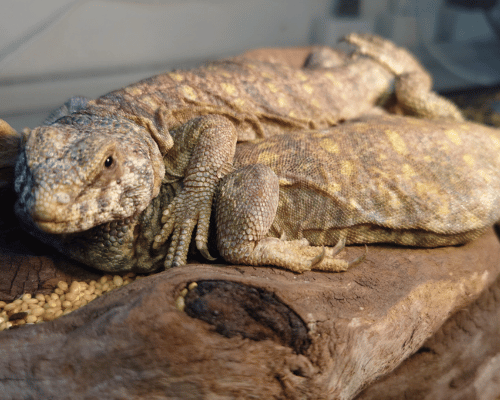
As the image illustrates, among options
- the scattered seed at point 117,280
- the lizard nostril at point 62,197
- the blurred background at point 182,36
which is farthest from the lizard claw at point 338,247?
the blurred background at point 182,36

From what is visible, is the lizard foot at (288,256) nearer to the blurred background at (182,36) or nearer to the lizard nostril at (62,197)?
the lizard nostril at (62,197)

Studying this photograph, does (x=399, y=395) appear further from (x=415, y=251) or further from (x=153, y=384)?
(x=153, y=384)


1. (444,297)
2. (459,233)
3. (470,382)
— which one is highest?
(459,233)

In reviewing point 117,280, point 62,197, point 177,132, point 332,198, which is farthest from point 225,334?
point 177,132

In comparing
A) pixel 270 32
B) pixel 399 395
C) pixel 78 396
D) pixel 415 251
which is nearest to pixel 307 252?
pixel 415 251

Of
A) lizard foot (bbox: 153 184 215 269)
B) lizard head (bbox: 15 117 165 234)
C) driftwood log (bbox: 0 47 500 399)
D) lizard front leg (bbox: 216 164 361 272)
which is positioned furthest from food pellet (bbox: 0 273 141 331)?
lizard front leg (bbox: 216 164 361 272)

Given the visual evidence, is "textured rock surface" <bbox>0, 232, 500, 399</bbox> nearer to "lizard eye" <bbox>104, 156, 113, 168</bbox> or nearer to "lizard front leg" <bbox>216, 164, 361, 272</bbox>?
"lizard front leg" <bbox>216, 164, 361, 272</bbox>
